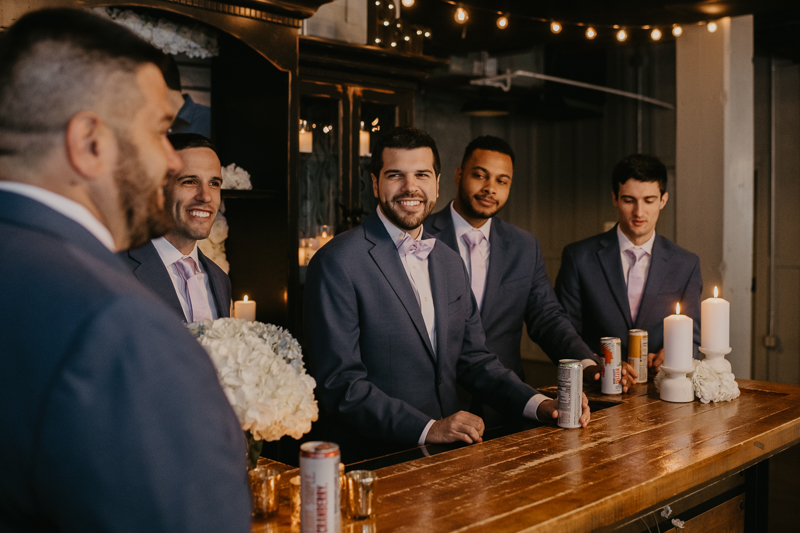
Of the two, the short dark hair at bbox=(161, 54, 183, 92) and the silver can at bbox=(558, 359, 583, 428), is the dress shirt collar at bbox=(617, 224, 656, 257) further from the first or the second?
the short dark hair at bbox=(161, 54, 183, 92)

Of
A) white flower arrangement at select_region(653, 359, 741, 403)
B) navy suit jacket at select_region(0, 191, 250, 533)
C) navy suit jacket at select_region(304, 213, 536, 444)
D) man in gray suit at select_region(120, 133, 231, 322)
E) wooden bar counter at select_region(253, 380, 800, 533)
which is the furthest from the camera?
white flower arrangement at select_region(653, 359, 741, 403)

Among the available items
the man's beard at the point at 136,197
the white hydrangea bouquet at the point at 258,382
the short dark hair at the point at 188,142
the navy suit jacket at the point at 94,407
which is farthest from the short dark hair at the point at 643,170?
the navy suit jacket at the point at 94,407

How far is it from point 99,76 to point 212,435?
0.47 meters

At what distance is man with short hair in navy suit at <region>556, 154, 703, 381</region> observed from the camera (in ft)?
10.6

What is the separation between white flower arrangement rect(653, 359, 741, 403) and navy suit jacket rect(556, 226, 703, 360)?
63cm

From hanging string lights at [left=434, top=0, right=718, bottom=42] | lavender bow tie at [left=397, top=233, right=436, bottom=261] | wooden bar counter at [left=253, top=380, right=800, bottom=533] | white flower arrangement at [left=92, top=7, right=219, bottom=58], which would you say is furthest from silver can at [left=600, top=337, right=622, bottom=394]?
hanging string lights at [left=434, top=0, right=718, bottom=42]

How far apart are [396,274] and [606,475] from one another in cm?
102

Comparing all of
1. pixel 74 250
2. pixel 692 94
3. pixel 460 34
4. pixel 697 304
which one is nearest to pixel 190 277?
pixel 74 250

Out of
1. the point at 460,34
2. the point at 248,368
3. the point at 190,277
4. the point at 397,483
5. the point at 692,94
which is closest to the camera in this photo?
the point at 248,368

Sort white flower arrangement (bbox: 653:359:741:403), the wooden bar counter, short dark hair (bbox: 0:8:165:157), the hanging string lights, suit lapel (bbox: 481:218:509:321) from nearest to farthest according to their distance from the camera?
short dark hair (bbox: 0:8:165:157) < the wooden bar counter < white flower arrangement (bbox: 653:359:741:403) < suit lapel (bbox: 481:218:509:321) < the hanging string lights

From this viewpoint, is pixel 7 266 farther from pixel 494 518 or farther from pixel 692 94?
pixel 692 94

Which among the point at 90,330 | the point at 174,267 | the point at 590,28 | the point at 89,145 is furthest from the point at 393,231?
the point at 590,28

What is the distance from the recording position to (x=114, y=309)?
2.48 feet

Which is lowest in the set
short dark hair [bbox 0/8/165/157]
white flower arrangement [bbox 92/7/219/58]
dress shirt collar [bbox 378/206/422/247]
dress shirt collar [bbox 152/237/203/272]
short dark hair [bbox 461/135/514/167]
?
dress shirt collar [bbox 152/237/203/272]
